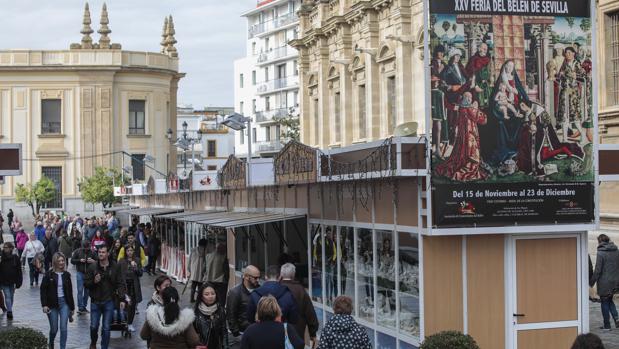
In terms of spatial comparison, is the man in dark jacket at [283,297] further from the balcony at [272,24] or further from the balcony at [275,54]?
the balcony at [272,24]

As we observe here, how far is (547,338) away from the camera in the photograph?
44.3 feet

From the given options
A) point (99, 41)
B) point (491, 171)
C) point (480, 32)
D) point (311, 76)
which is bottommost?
point (491, 171)

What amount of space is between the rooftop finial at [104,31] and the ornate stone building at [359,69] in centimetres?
2703

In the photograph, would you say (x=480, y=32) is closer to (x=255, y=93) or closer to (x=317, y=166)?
(x=317, y=166)

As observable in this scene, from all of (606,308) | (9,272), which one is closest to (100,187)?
(9,272)

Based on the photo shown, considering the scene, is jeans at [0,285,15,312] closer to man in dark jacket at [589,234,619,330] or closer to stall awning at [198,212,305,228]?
stall awning at [198,212,305,228]

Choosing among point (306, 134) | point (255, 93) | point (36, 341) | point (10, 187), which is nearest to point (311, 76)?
point (306, 134)

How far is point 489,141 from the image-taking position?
13.1 meters

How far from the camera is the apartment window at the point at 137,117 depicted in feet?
252

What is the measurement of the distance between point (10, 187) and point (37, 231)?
135ft

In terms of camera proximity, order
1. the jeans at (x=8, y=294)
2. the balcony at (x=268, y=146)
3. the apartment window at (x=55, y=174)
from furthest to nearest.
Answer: the balcony at (x=268, y=146)
the apartment window at (x=55, y=174)
the jeans at (x=8, y=294)

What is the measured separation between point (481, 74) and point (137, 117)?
65.8 meters

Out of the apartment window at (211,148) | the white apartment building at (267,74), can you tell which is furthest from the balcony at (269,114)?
the apartment window at (211,148)

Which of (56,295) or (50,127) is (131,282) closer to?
(56,295)
